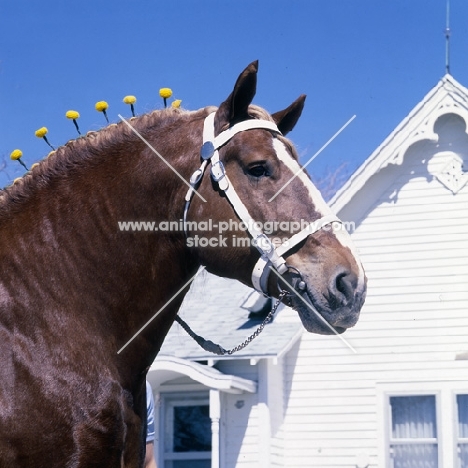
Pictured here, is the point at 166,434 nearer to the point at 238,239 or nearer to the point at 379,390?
the point at 379,390

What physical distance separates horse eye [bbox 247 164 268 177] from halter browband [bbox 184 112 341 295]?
3.7 inches

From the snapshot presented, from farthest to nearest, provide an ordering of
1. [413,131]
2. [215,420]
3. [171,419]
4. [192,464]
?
[171,419]
[192,464]
[413,131]
[215,420]

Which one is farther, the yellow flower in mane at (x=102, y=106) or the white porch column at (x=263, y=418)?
the white porch column at (x=263, y=418)

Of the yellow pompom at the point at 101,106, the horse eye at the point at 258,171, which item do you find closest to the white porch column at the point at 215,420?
the yellow pompom at the point at 101,106

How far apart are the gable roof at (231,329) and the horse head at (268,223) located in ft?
29.5

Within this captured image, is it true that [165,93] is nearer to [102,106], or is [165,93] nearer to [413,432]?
[102,106]

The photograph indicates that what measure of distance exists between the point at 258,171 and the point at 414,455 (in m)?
10.5

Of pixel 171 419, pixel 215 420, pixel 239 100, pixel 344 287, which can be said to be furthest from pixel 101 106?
pixel 171 419

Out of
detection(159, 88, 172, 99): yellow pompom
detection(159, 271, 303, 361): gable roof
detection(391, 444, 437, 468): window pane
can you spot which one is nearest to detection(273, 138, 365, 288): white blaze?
detection(159, 88, 172, 99): yellow pompom

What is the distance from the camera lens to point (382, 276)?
1336 centimetres

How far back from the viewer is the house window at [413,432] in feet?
41.5

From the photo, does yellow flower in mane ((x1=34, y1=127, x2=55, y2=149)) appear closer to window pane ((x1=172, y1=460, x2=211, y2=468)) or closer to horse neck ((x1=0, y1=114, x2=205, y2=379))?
horse neck ((x1=0, y1=114, x2=205, y2=379))

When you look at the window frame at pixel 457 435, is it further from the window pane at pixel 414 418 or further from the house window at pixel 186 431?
the house window at pixel 186 431

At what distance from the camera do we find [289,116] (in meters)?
3.65
